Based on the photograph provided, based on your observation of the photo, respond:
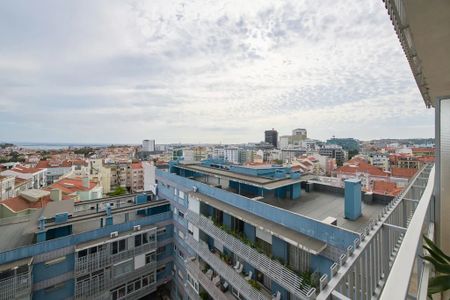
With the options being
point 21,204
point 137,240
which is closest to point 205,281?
point 137,240

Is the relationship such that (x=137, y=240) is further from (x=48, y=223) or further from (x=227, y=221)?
(x=227, y=221)

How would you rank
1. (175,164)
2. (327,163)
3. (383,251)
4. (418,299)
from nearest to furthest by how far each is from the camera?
(418,299), (383,251), (175,164), (327,163)

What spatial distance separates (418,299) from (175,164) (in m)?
14.8

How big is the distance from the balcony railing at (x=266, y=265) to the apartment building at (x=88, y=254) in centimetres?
560

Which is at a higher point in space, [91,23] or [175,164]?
[91,23]

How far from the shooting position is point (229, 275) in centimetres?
768

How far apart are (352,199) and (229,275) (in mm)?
4850

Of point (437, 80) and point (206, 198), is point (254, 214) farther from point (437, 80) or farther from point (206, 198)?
point (437, 80)

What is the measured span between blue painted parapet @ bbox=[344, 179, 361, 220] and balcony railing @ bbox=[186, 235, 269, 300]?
11.6ft

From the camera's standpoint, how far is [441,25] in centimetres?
211

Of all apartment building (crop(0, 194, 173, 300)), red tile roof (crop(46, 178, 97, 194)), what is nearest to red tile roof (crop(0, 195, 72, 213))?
red tile roof (crop(46, 178, 97, 194))

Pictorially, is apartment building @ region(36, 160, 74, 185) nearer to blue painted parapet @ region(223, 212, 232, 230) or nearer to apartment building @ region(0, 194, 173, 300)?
apartment building @ region(0, 194, 173, 300)

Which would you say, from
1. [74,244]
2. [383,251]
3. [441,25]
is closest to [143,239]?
[74,244]

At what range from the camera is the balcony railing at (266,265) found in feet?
17.0
